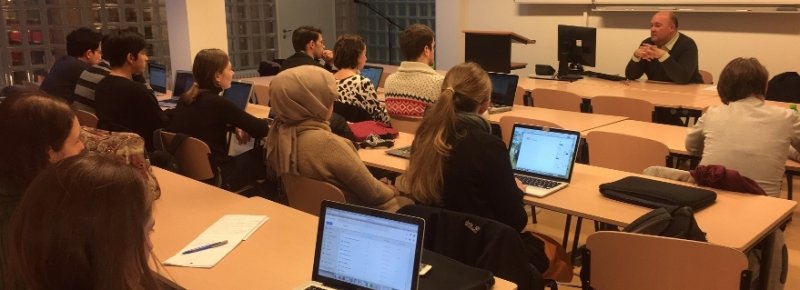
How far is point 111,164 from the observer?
4.24 ft

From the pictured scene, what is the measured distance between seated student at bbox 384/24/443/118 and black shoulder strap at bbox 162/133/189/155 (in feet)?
4.61

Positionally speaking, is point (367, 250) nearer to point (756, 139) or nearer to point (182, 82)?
point (756, 139)

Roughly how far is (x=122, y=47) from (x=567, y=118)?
2.81 m

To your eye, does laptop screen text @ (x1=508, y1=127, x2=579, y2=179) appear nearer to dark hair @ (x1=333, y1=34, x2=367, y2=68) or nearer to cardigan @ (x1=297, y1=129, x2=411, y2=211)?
cardigan @ (x1=297, y1=129, x2=411, y2=211)

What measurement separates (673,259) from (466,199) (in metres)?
0.75

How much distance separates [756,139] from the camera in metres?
3.25

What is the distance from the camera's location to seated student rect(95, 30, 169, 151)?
4.20 meters

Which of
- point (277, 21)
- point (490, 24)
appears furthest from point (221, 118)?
point (490, 24)

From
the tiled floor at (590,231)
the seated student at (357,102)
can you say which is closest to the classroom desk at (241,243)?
the seated student at (357,102)

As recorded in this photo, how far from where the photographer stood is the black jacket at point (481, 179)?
251 centimetres

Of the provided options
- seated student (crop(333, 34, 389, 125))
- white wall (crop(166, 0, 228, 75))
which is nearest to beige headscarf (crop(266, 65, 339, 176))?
seated student (crop(333, 34, 389, 125))

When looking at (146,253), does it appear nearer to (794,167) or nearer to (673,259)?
(673,259)

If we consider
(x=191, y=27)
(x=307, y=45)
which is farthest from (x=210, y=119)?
(x=191, y=27)

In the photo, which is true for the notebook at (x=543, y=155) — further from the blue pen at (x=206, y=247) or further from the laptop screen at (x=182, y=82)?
the laptop screen at (x=182, y=82)
